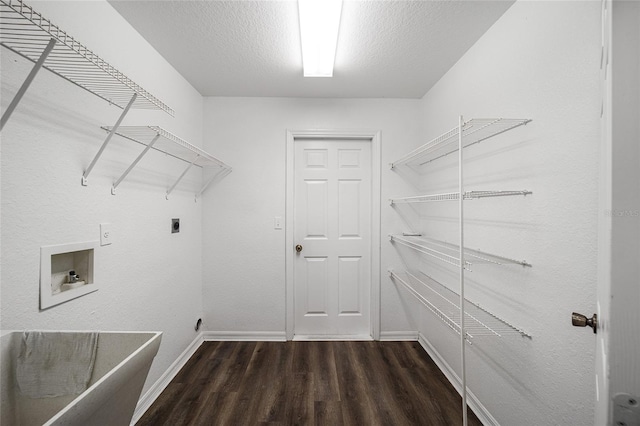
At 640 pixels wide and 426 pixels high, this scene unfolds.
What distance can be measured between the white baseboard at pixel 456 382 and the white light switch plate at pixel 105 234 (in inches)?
93.0

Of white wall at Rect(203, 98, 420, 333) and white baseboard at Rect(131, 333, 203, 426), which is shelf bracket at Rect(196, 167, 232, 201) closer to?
white wall at Rect(203, 98, 420, 333)

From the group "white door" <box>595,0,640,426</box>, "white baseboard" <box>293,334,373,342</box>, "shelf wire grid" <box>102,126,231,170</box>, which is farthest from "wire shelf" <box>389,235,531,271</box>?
"shelf wire grid" <box>102,126,231,170</box>

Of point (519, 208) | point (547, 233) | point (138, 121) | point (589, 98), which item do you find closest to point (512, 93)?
point (589, 98)

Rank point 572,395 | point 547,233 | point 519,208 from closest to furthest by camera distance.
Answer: point 572,395
point 547,233
point 519,208

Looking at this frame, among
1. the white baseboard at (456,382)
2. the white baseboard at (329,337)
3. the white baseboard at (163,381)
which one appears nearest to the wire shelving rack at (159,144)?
the white baseboard at (163,381)

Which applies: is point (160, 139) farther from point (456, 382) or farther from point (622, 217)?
point (456, 382)

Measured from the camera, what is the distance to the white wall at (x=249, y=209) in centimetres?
246

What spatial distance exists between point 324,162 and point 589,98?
1.87 metres

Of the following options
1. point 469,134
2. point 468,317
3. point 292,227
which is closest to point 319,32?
point 469,134

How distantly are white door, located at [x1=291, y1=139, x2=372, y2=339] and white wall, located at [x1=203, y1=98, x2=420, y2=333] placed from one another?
0.63 ft

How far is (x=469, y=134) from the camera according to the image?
1.51 meters

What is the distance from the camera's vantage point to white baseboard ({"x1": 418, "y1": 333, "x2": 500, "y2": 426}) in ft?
4.98

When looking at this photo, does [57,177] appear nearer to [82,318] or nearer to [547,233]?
[82,318]

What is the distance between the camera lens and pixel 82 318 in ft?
3.94
